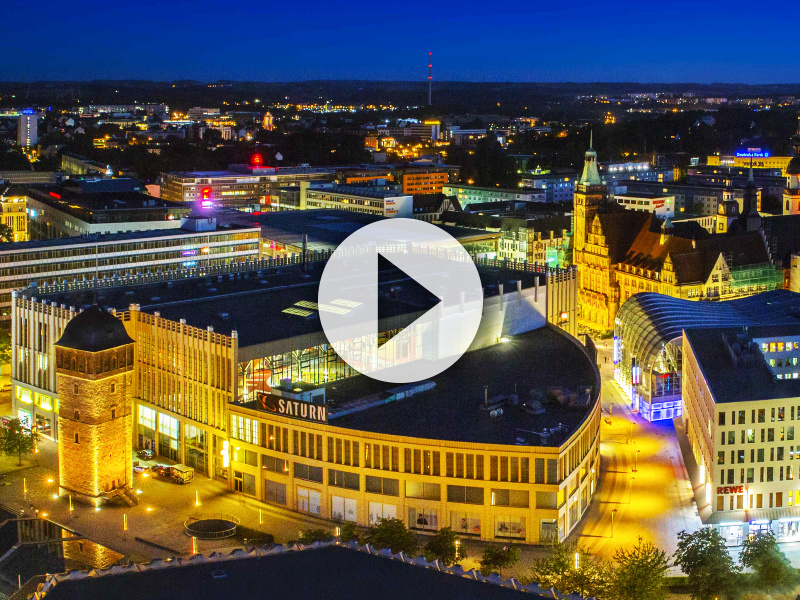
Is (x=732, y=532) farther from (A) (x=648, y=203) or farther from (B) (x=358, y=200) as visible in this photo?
(A) (x=648, y=203)

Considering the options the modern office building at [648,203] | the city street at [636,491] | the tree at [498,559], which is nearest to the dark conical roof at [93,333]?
the tree at [498,559]

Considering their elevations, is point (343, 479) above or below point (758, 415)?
below

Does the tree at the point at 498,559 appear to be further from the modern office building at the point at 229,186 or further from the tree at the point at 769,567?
the modern office building at the point at 229,186

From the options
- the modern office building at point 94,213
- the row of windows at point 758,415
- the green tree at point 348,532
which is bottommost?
the green tree at point 348,532

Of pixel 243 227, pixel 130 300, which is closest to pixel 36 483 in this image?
pixel 130 300

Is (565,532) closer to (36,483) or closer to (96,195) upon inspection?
(36,483)

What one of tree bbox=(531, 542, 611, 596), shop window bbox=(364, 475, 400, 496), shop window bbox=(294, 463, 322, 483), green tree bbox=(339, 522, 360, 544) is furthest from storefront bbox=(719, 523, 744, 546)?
shop window bbox=(294, 463, 322, 483)

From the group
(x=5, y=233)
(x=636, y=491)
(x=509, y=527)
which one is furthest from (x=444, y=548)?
(x=5, y=233)
